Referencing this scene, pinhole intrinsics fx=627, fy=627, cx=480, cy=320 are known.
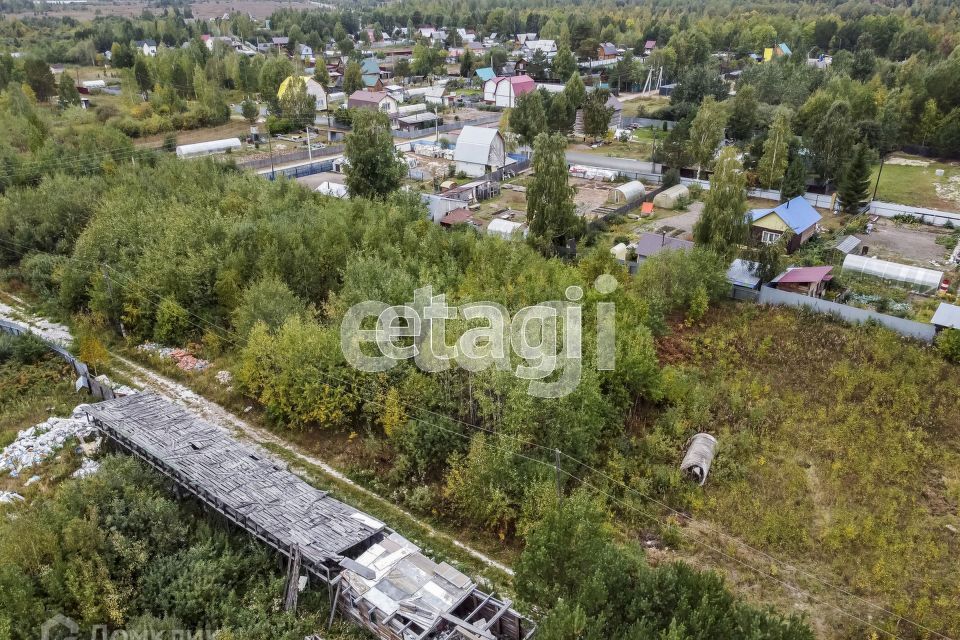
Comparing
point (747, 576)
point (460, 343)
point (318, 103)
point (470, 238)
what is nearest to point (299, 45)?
point (318, 103)

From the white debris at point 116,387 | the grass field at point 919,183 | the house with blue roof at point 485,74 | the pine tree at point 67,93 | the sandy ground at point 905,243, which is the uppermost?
the pine tree at point 67,93

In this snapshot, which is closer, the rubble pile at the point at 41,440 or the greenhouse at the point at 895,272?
the rubble pile at the point at 41,440

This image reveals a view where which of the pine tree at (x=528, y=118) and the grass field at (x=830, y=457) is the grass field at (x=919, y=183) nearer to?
the grass field at (x=830, y=457)

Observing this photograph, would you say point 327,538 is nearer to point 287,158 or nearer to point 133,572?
point 133,572

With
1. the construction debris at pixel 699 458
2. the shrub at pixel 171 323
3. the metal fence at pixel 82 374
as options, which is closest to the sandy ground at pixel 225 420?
the metal fence at pixel 82 374

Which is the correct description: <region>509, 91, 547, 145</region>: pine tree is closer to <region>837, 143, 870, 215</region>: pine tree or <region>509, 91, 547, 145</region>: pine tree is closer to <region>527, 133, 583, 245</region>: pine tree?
<region>527, 133, 583, 245</region>: pine tree

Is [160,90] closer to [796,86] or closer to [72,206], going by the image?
[72,206]

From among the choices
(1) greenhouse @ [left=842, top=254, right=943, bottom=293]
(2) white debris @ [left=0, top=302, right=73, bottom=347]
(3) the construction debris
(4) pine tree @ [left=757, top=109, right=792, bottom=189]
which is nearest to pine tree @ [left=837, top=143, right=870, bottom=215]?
(4) pine tree @ [left=757, top=109, right=792, bottom=189]
